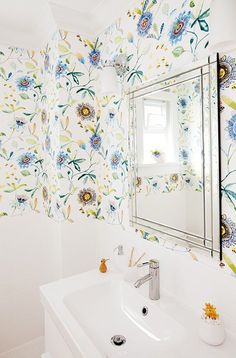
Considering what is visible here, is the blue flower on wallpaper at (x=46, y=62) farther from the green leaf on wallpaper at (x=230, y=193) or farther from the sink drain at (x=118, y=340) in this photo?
the sink drain at (x=118, y=340)

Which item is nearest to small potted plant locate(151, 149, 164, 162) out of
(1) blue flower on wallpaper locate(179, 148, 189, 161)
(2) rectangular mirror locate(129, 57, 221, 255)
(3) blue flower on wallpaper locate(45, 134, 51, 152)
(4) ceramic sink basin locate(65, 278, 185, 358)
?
(2) rectangular mirror locate(129, 57, 221, 255)

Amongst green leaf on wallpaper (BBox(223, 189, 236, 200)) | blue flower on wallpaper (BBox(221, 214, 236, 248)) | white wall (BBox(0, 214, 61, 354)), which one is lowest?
white wall (BBox(0, 214, 61, 354))

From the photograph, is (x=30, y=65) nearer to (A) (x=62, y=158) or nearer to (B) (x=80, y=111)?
(B) (x=80, y=111)

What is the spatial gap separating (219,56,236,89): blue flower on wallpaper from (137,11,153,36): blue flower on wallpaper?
0.56m

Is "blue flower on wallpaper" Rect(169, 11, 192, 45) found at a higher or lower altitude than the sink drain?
higher

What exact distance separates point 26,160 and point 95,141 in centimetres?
64

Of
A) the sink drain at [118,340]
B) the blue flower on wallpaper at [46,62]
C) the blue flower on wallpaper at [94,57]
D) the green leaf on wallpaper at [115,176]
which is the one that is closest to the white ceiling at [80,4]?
the blue flower on wallpaper at [94,57]

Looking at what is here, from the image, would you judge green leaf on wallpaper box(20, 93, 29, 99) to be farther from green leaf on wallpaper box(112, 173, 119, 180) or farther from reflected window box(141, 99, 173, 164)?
reflected window box(141, 99, 173, 164)

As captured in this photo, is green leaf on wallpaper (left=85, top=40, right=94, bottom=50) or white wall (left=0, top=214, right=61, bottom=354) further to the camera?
white wall (left=0, top=214, right=61, bottom=354)

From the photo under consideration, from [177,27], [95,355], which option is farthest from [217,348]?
[177,27]

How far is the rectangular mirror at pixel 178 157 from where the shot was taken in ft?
3.69

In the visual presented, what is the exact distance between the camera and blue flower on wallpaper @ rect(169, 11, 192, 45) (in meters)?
1.21

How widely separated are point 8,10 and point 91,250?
69.4 inches

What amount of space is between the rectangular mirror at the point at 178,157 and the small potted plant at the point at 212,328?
0.24m
